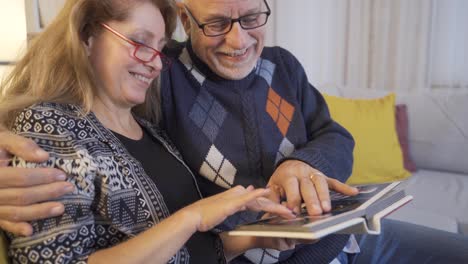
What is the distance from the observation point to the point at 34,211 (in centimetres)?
66

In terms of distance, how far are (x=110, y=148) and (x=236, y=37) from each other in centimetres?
45

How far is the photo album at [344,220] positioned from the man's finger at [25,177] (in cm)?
31

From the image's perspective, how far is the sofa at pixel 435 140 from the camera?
2174mm

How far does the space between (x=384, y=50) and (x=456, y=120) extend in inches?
32.9

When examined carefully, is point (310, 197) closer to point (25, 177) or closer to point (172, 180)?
point (172, 180)

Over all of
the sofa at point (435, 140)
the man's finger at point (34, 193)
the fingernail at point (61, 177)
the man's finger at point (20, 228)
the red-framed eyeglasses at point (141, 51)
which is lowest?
the sofa at point (435, 140)

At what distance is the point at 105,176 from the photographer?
759mm

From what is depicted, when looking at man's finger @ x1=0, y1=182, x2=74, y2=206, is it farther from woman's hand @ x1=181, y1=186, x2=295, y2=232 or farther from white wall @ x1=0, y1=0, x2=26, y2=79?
white wall @ x1=0, y1=0, x2=26, y2=79

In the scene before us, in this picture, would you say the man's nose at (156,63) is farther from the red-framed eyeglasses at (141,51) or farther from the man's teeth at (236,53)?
the man's teeth at (236,53)

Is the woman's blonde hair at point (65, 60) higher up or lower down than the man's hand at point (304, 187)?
higher up

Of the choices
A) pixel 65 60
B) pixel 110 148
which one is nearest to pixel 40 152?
pixel 110 148

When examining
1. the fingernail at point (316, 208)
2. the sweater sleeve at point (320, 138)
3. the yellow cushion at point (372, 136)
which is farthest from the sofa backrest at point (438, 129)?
the fingernail at point (316, 208)

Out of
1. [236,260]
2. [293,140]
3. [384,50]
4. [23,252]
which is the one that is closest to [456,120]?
[384,50]

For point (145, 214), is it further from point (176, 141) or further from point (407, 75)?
point (407, 75)
